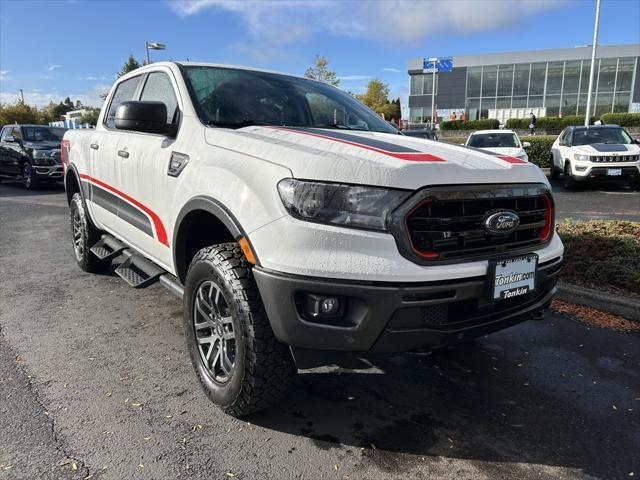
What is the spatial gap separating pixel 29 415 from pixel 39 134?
46.1ft

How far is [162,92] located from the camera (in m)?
3.57

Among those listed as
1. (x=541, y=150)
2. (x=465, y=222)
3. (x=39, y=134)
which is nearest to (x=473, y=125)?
(x=541, y=150)

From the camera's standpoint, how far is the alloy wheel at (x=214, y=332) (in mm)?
2617

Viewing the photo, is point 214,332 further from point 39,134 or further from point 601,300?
point 39,134

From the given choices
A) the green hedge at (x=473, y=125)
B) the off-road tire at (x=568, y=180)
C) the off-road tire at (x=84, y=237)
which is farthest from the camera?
the green hedge at (x=473, y=125)

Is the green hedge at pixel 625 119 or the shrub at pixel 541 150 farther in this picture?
the green hedge at pixel 625 119

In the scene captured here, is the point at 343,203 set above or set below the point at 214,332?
above

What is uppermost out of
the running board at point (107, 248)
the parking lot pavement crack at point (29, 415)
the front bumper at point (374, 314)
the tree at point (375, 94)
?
the tree at point (375, 94)

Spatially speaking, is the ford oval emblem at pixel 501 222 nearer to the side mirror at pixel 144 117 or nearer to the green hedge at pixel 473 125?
the side mirror at pixel 144 117

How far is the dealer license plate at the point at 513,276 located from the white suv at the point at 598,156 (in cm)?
1072

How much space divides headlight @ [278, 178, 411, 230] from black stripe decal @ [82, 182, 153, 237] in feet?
5.45

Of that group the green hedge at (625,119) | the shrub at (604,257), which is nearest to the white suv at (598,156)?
the shrub at (604,257)

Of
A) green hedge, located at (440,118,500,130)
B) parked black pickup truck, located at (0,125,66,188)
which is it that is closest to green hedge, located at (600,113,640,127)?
green hedge, located at (440,118,500,130)

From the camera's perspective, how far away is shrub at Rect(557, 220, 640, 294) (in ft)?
15.1
